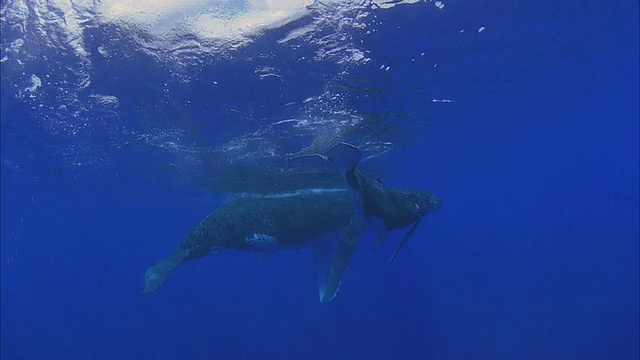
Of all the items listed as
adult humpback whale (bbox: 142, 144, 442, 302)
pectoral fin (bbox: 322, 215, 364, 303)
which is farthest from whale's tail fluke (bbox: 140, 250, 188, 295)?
pectoral fin (bbox: 322, 215, 364, 303)

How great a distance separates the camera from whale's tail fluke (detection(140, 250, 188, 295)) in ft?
23.4

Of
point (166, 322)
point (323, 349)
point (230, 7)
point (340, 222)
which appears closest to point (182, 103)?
point (230, 7)

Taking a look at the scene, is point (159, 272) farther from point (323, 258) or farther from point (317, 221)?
point (323, 258)

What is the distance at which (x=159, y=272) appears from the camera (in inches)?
298

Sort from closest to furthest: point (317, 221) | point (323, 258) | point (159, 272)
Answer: point (159, 272) < point (317, 221) < point (323, 258)

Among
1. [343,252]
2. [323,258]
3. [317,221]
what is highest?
[317,221]

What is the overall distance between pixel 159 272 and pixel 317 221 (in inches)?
160

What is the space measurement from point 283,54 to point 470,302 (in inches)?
936

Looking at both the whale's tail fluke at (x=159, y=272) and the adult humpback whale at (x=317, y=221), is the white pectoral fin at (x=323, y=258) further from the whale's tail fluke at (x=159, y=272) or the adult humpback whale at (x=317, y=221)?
the whale's tail fluke at (x=159, y=272)

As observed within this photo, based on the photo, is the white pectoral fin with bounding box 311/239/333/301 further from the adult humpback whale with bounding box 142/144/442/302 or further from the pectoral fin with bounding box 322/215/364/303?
the pectoral fin with bounding box 322/215/364/303

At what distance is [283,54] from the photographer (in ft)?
34.4

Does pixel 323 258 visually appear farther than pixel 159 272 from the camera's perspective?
Yes

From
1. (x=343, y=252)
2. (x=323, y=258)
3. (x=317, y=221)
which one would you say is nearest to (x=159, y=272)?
(x=343, y=252)

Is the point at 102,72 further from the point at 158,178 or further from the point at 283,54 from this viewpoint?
the point at 158,178
